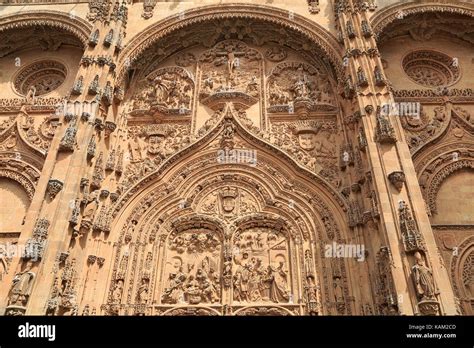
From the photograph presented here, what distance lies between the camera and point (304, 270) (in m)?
12.0

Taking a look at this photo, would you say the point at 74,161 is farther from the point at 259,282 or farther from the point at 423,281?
the point at 423,281

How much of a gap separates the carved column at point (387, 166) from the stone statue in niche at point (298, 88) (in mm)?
1106

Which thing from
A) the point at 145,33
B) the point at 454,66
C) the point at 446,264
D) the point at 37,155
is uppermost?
the point at 145,33

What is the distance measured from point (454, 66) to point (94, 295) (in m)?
13.3

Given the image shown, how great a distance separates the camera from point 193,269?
12.4m

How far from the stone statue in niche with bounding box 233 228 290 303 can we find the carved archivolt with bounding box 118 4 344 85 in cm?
647

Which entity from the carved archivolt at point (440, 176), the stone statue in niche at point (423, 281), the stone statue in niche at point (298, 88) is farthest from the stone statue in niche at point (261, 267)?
the stone statue in niche at point (298, 88)

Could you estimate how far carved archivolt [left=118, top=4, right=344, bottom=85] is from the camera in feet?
50.7

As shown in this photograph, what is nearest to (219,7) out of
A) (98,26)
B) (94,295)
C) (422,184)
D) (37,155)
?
(98,26)

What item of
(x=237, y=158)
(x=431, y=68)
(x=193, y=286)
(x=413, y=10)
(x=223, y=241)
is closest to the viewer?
(x=193, y=286)

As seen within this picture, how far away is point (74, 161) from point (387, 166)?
7865 millimetres

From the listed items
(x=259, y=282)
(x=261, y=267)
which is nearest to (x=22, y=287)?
(x=259, y=282)

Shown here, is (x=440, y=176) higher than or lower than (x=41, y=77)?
lower
